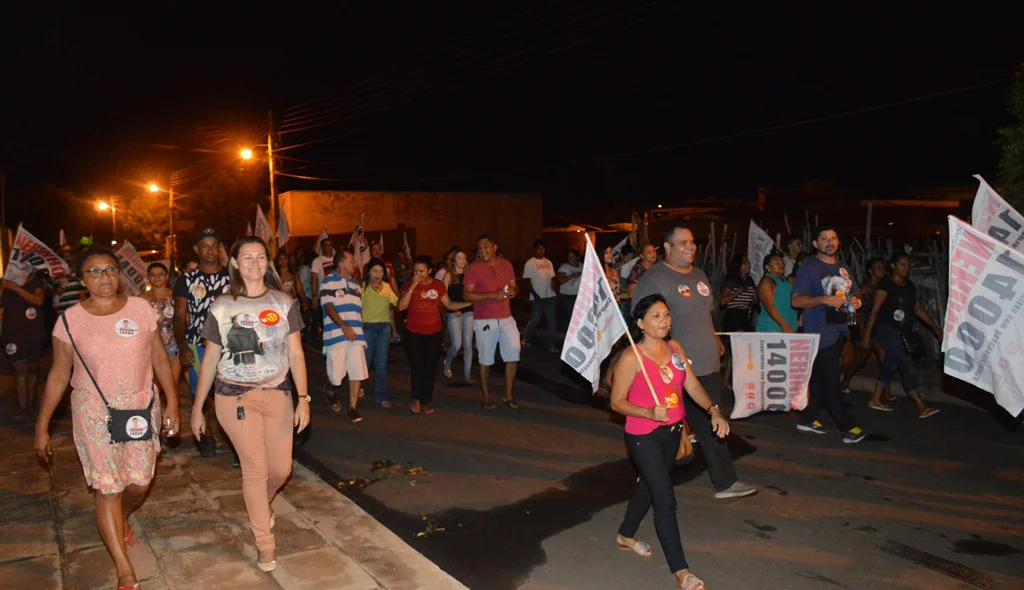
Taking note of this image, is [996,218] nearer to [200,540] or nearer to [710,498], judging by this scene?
[710,498]

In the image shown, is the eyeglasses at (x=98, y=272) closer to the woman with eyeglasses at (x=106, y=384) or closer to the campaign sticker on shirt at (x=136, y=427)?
the woman with eyeglasses at (x=106, y=384)

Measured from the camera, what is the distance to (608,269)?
1107 centimetres


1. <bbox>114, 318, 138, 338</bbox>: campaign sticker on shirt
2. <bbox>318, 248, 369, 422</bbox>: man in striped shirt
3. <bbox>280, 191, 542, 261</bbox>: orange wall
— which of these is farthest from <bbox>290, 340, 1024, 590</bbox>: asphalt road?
<bbox>280, 191, 542, 261</bbox>: orange wall

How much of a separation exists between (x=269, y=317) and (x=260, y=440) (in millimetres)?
721

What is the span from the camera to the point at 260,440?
4609 millimetres

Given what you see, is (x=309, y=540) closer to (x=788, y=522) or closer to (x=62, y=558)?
(x=62, y=558)

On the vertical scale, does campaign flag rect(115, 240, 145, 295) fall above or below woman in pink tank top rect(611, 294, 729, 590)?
above

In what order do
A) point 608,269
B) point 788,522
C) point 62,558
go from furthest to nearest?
point 608,269
point 788,522
point 62,558

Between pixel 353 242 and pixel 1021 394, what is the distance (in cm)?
1476

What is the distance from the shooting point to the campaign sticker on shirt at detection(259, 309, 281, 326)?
457 centimetres

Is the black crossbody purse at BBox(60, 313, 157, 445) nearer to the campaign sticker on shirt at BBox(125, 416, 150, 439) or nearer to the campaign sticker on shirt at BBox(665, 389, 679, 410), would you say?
the campaign sticker on shirt at BBox(125, 416, 150, 439)

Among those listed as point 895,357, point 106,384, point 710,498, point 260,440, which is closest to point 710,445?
point 710,498

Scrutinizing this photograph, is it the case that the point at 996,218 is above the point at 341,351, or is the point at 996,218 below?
above

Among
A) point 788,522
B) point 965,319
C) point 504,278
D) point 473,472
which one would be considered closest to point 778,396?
point 788,522
